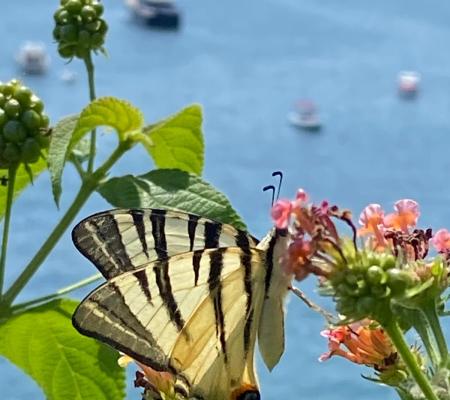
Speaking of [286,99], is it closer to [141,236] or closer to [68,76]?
[68,76]

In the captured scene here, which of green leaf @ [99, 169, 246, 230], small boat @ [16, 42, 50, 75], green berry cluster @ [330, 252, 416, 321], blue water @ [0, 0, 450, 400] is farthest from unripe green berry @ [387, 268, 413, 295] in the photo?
small boat @ [16, 42, 50, 75]

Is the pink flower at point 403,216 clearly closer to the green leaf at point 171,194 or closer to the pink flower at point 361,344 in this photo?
the pink flower at point 361,344

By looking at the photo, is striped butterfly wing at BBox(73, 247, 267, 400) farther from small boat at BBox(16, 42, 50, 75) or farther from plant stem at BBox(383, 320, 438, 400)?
small boat at BBox(16, 42, 50, 75)

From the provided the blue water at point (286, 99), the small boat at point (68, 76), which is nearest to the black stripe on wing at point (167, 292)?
the blue water at point (286, 99)

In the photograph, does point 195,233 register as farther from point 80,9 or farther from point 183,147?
point 80,9

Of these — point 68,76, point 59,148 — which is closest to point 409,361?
point 59,148

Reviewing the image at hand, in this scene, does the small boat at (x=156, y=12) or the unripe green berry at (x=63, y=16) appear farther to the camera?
the small boat at (x=156, y=12)

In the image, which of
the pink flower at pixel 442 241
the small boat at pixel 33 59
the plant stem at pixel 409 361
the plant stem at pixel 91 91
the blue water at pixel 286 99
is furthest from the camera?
the small boat at pixel 33 59
